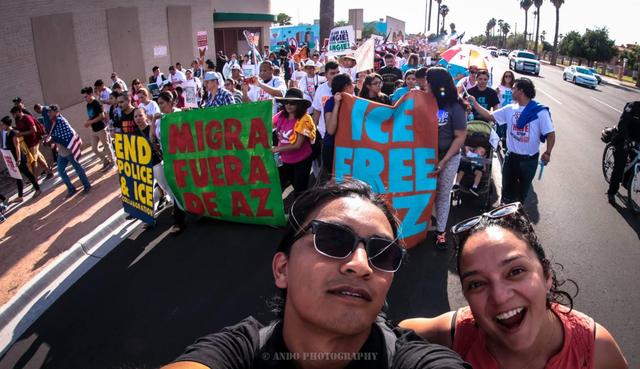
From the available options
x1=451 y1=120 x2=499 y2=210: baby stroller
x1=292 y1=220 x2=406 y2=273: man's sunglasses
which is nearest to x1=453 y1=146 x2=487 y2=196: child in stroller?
x1=451 y1=120 x2=499 y2=210: baby stroller

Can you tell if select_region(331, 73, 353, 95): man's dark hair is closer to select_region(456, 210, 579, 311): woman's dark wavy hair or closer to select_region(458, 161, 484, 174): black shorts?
select_region(458, 161, 484, 174): black shorts

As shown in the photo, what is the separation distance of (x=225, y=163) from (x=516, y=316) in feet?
15.1

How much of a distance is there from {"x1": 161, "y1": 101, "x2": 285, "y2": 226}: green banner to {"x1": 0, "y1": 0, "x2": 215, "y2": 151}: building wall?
25.3 ft

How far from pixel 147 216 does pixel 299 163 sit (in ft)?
7.08

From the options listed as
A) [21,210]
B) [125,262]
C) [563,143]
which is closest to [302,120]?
[125,262]

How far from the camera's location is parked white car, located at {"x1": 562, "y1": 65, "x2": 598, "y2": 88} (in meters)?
29.8

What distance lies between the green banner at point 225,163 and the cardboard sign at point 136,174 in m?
0.27

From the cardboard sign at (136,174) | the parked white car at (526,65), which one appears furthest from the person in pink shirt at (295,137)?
the parked white car at (526,65)

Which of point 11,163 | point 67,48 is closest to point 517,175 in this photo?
point 11,163

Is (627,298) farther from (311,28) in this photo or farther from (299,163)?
(311,28)

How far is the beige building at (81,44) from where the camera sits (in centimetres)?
1155

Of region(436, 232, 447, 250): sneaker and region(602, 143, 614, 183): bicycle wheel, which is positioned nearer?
region(436, 232, 447, 250): sneaker

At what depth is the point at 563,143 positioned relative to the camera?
38.4 ft

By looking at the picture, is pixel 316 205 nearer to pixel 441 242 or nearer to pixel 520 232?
pixel 520 232
